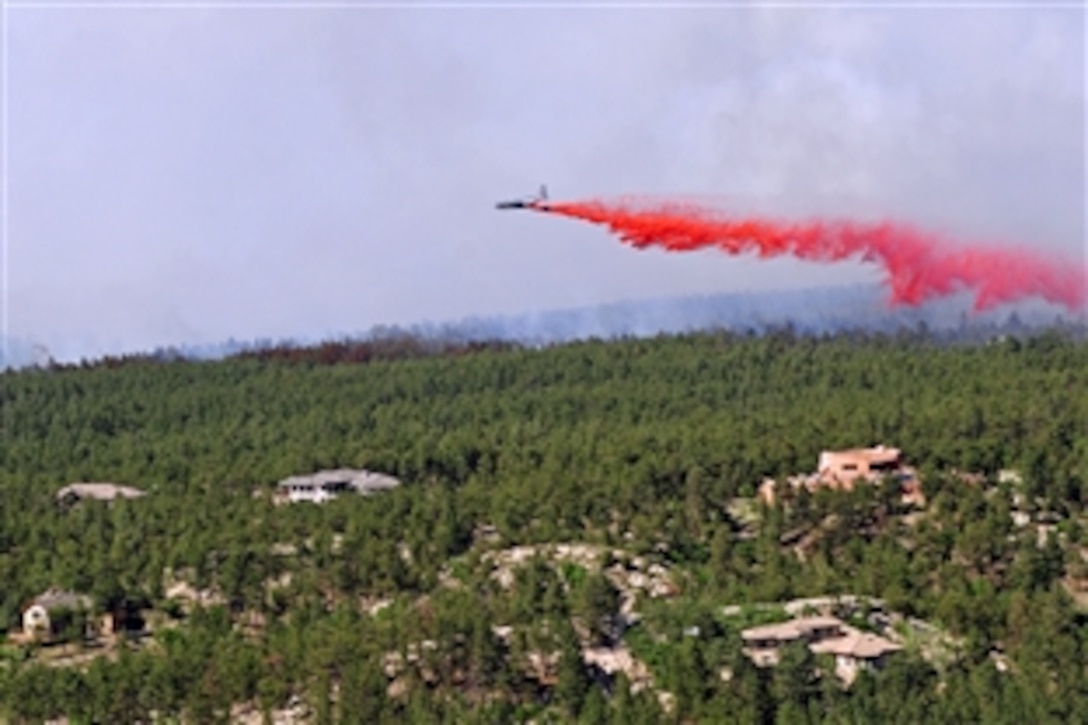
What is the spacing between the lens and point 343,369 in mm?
118250

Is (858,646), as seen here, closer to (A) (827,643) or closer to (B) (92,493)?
(A) (827,643)

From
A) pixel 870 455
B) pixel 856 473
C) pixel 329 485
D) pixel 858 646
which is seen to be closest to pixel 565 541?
pixel 856 473

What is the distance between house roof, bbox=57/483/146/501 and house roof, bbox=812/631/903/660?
3029 cm

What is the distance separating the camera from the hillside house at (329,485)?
253 feet

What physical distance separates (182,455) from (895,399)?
88.3 feet

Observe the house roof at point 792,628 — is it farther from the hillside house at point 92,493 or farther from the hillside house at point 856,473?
the hillside house at point 92,493

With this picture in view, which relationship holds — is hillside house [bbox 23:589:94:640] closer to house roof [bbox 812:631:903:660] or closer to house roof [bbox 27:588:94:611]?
house roof [bbox 27:588:94:611]

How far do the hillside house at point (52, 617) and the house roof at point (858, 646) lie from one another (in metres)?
19.9

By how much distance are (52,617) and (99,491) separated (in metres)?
18.3

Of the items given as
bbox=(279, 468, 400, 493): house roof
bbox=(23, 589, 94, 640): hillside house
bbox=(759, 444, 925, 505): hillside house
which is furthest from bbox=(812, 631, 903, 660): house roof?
bbox=(279, 468, 400, 493): house roof

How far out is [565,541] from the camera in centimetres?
6519

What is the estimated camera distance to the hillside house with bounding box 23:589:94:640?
202ft

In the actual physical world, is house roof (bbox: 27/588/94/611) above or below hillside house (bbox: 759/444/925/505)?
below

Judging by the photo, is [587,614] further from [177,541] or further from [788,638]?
[177,541]
